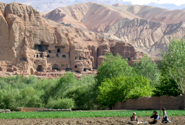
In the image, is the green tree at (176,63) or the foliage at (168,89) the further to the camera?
the foliage at (168,89)

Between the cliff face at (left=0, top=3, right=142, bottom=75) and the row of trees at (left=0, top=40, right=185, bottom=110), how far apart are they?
42.5 feet

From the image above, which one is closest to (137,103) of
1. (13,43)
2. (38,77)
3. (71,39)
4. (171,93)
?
(171,93)

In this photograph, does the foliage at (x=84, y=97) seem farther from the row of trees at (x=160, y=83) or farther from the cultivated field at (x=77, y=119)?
the cultivated field at (x=77, y=119)

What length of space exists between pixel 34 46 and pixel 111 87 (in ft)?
171

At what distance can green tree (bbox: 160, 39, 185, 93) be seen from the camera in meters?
31.4

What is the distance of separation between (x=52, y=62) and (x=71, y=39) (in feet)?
31.0

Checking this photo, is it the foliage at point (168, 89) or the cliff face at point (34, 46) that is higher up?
the cliff face at point (34, 46)

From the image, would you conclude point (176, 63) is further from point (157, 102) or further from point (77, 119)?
point (77, 119)

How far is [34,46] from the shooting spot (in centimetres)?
8662

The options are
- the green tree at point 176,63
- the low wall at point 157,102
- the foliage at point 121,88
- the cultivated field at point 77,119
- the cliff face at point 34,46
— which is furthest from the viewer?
the cliff face at point 34,46

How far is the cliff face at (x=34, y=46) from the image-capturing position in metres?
82.2

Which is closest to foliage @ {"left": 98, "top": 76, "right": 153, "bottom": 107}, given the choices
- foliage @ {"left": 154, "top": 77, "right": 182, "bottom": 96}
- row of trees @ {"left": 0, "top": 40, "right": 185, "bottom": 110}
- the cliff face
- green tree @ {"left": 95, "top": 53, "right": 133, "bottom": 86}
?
row of trees @ {"left": 0, "top": 40, "right": 185, "bottom": 110}

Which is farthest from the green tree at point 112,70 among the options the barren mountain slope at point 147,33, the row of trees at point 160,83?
the barren mountain slope at point 147,33

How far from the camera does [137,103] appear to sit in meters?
31.1
